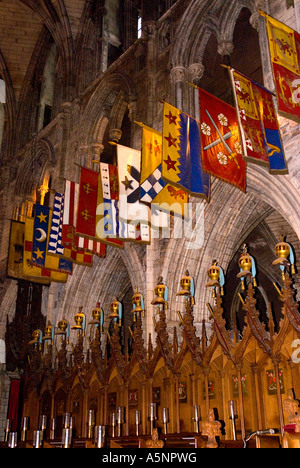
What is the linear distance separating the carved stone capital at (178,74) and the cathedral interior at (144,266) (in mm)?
34

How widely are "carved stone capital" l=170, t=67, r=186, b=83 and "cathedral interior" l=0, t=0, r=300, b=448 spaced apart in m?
0.03

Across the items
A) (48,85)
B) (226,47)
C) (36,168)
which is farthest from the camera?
(48,85)

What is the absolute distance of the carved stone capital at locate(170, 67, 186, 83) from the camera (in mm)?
12477

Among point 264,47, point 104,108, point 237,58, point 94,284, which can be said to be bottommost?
point 94,284

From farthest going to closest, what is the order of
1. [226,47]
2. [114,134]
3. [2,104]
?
[2,104]
[114,134]
[226,47]

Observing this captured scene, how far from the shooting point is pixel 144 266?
1188 cm

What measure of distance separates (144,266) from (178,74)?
475 centimetres

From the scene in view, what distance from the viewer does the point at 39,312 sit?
53.7ft

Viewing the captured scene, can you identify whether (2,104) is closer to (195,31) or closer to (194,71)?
(195,31)

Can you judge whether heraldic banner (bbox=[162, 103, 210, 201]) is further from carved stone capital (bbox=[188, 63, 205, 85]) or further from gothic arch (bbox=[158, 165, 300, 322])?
carved stone capital (bbox=[188, 63, 205, 85])

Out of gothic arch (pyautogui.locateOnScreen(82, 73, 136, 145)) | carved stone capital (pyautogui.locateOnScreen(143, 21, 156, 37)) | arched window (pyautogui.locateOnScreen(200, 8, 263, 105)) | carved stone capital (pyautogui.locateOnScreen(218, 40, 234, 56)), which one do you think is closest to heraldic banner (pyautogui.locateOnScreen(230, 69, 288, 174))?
carved stone capital (pyautogui.locateOnScreen(218, 40, 234, 56))

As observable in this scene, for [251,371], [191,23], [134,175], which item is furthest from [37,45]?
[251,371]

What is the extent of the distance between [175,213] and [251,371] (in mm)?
3138

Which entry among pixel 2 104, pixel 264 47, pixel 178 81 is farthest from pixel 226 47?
pixel 2 104
